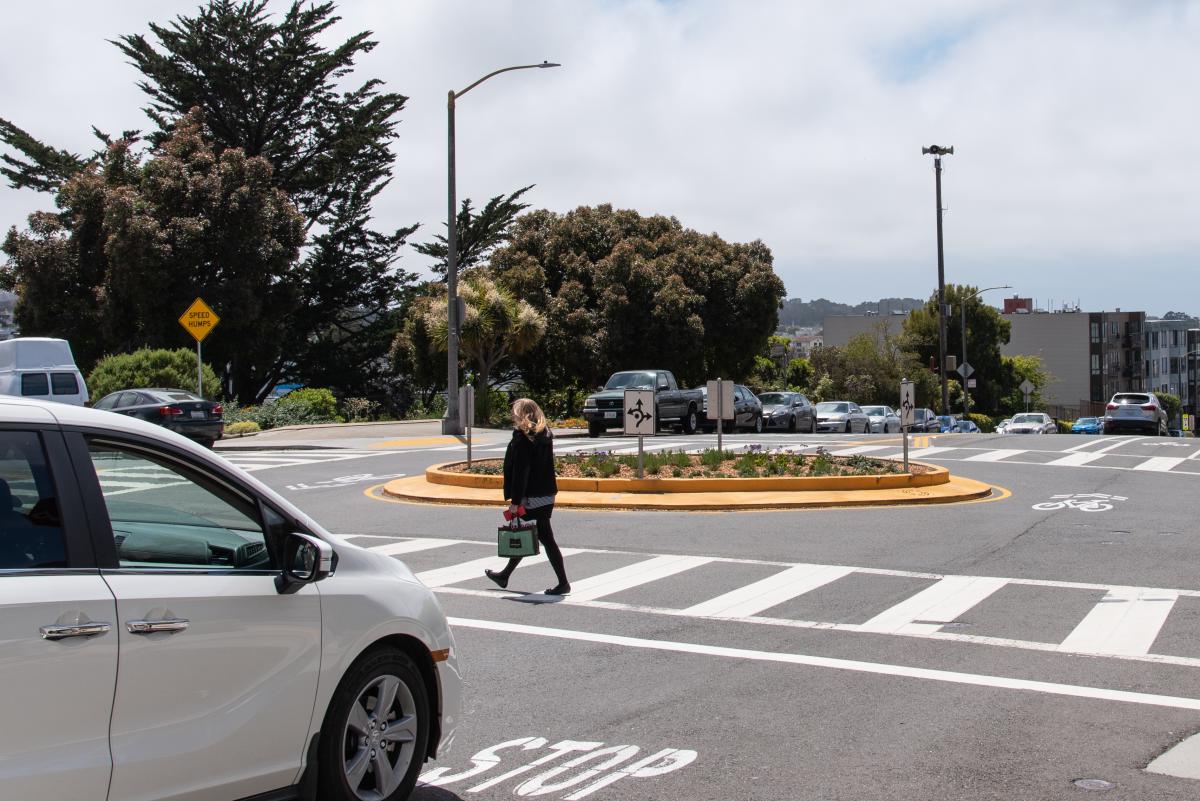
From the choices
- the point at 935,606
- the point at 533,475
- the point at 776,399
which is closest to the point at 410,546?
the point at 533,475

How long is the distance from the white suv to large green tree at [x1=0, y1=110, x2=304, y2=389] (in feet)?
113

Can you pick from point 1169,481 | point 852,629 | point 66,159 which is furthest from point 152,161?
point 852,629

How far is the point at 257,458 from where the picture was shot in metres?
25.5

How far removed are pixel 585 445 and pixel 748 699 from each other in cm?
2134

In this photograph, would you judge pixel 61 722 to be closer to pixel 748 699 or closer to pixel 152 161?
pixel 748 699

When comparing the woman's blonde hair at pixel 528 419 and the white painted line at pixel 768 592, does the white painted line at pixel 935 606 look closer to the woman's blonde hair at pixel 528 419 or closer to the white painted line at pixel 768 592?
the white painted line at pixel 768 592

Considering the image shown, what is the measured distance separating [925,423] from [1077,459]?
21399mm

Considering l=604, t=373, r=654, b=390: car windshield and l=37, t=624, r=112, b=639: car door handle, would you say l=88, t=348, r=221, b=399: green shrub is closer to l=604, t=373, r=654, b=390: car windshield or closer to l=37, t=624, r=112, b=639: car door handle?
l=604, t=373, r=654, b=390: car windshield

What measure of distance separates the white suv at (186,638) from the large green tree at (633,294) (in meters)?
38.3

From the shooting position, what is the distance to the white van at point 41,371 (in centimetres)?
2688

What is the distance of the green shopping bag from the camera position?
10.4 metres

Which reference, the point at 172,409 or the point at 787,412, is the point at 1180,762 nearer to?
the point at 172,409

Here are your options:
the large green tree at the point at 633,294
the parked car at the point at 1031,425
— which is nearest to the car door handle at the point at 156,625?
the large green tree at the point at 633,294

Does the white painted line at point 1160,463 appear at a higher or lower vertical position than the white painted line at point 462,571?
higher
